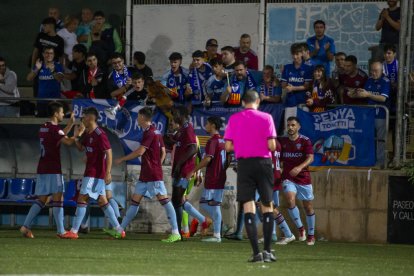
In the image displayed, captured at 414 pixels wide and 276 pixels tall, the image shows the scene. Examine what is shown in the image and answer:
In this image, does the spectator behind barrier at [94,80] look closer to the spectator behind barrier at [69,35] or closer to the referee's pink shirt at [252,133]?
the spectator behind barrier at [69,35]

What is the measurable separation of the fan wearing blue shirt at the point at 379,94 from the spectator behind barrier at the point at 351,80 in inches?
11.2

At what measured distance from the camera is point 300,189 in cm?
1795

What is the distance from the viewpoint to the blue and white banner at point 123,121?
66.0 ft

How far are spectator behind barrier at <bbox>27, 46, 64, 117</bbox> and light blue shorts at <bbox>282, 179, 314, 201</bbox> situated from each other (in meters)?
5.55

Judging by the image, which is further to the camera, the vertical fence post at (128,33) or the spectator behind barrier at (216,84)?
the vertical fence post at (128,33)

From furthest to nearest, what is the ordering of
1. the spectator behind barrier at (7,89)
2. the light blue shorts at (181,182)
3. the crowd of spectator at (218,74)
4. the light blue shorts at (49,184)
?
the spectator behind barrier at (7,89) → the crowd of spectator at (218,74) → the light blue shorts at (181,182) → the light blue shorts at (49,184)

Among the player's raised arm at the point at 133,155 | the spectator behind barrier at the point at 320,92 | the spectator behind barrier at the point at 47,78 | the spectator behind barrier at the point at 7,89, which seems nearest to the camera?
the player's raised arm at the point at 133,155

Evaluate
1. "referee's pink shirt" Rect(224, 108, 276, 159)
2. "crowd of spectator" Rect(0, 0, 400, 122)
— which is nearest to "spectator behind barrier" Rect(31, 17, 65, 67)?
"crowd of spectator" Rect(0, 0, 400, 122)

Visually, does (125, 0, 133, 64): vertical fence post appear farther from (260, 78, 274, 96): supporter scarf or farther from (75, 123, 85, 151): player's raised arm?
(75, 123, 85, 151): player's raised arm

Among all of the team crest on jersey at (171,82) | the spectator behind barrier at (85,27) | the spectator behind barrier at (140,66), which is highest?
the spectator behind barrier at (85,27)

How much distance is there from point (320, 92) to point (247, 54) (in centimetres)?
226

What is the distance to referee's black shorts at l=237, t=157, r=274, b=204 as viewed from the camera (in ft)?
42.9

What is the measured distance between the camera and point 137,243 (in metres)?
16.7

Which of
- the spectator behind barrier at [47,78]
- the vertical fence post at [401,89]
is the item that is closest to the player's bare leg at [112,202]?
the spectator behind barrier at [47,78]
